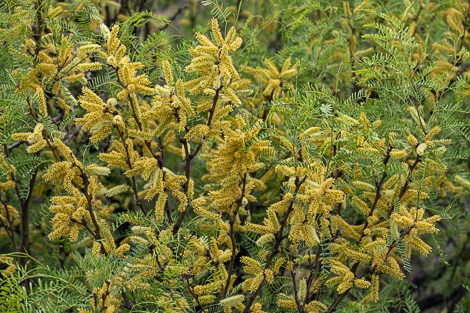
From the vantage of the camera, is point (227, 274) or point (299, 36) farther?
point (299, 36)

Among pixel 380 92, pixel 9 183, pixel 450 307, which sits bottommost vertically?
pixel 450 307

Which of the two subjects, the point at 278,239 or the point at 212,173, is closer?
the point at 278,239

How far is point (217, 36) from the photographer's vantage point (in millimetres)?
2570

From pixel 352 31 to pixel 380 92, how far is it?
1116mm

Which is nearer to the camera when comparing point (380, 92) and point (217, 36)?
point (217, 36)

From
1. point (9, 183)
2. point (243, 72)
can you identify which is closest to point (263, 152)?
point (9, 183)

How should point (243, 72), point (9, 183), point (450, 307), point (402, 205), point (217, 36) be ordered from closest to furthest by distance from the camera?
1. point (217, 36)
2. point (402, 205)
3. point (9, 183)
4. point (243, 72)
5. point (450, 307)

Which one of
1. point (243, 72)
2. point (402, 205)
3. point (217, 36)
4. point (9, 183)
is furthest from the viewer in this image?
point (243, 72)

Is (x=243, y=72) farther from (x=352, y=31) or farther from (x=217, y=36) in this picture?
(x=217, y=36)

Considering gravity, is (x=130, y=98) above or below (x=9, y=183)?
above

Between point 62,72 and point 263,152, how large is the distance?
2.77 ft

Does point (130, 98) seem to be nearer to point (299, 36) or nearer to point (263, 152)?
point (263, 152)

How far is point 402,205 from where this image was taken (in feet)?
9.15

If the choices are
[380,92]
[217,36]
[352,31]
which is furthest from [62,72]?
[352,31]
